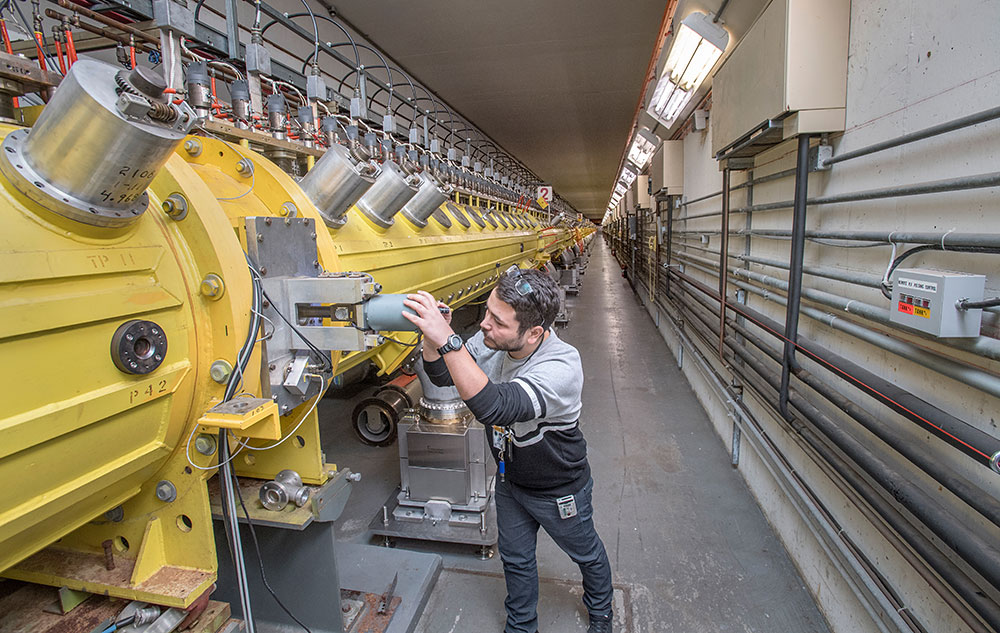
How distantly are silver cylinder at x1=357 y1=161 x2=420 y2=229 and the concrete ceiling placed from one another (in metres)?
1.50

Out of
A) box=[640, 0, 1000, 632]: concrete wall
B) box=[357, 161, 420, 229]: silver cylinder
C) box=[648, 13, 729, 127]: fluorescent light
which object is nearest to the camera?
box=[640, 0, 1000, 632]: concrete wall

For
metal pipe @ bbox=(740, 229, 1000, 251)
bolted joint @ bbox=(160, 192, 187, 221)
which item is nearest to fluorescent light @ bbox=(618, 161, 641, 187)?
metal pipe @ bbox=(740, 229, 1000, 251)

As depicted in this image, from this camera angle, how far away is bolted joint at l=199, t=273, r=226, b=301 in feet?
3.15

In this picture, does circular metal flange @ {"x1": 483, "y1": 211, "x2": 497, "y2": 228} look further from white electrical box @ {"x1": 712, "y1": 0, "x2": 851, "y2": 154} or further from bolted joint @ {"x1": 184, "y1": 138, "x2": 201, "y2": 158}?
bolted joint @ {"x1": 184, "y1": 138, "x2": 201, "y2": 158}

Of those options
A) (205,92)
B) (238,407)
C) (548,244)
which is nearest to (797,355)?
(238,407)

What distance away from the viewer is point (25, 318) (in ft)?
2.20

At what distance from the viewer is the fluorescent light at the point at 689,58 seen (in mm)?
2604

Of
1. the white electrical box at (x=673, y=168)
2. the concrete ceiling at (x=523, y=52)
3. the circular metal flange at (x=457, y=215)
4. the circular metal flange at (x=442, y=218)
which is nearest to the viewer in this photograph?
the circular metal flange at (x=442, y=218)

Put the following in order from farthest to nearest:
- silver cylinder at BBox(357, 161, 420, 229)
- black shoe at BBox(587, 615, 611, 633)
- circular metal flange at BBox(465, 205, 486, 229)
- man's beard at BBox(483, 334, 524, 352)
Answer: circular metal flange at BBox(465, 205, 486, 229), silver cylinder at BBox(357, 161, 420, 229), black shoe at BBox(587, 615, 611, 633), man's beard at BBox(483, 334, 524, 352)

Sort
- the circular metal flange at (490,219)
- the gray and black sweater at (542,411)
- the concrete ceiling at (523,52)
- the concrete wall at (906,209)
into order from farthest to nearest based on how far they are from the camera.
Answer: the circular metal flange at (490,219) < the concrete ceiling at (523,52) < the gray and black sweater at (542,411) < the concrete wall at (906,209)

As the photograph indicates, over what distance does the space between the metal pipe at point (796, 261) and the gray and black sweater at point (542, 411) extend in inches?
34.3

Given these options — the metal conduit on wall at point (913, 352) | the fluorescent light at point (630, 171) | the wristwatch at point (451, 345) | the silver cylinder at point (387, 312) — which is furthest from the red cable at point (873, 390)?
the fluorescent light at point (630, 171)

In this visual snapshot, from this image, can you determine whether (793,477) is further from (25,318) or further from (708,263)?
(25,318)

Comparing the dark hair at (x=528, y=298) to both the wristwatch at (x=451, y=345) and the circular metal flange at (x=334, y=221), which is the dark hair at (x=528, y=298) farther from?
the circular metal flange at (x=334, y=221)
